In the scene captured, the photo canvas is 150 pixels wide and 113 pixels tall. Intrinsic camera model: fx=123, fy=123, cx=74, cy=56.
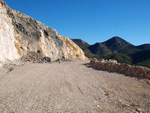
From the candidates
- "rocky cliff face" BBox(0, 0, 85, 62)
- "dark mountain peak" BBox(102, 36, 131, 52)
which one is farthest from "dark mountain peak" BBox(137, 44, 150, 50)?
"rocky cliff face" BBox(0, 0, 85, 62)

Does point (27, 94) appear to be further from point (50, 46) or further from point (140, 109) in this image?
point (50, 46)

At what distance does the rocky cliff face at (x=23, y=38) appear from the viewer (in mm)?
14347

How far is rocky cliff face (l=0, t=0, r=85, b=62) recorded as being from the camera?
14.3 meters

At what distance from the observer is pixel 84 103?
4.49 meters

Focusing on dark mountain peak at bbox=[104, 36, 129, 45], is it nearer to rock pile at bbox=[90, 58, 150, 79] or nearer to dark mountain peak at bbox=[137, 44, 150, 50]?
dark mountain peak at bbox=[137, 44, 150, 50]

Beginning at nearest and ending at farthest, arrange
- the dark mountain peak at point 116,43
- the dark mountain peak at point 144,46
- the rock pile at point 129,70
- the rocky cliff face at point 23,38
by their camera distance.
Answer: the rock pile at point 129,70, the rocky cliff face at point 23,38, the dark mountain peak at point 144,46, the dark mountain peak at point 116,43

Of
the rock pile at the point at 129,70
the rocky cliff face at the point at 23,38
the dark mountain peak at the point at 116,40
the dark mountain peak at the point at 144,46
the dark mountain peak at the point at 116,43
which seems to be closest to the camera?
the rock pile at the point at 129,70

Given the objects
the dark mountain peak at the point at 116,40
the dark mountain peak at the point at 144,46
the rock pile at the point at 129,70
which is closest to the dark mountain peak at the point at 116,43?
the dark mountain peak at the point at 116,40

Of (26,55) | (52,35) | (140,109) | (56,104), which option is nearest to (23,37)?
(26,55)

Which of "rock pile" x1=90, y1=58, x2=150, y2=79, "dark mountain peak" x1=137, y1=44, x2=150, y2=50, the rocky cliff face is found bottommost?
"rock pile" x1=90, y1=58, x2=150, y2=79

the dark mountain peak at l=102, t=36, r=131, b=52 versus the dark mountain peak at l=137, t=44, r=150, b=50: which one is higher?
the dark mountain peak at l=102, t=36, r=131, b=52

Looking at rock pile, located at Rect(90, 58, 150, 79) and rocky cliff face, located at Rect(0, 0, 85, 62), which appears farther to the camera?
rocky cliff face, located at Rect(0, 0, 85, 62)

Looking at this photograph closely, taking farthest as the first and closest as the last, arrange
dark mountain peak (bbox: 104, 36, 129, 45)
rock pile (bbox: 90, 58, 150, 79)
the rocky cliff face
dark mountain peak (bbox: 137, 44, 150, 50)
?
dark mountain peak (bbox: 104, 36, 129, 45) → dark mountain peak (bbox: 137, 44, 150, 50) → the rocky cliff face → rock pile (bbox: 90, 58, 150, 79)

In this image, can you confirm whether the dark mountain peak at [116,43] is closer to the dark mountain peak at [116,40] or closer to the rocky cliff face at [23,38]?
the dark mountain peak at [116,40]
